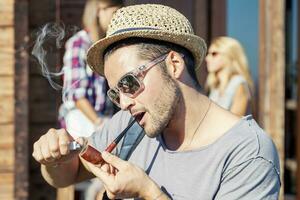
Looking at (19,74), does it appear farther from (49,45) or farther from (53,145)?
(53,145)

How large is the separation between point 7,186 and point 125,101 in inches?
101

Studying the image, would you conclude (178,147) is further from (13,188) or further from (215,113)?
(13,188)

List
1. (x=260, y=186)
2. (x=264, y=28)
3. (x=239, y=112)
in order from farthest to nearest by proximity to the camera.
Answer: (x=264, y=28) < (x=239, y=112) < (x=260, y=186)

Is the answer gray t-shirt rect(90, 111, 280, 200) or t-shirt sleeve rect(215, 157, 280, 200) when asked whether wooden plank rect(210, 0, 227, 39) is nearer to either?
gray t-shirt rect(90, 111, 280, 200)

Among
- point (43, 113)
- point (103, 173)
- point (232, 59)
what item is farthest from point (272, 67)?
point (103, 173)

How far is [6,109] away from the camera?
191 inches

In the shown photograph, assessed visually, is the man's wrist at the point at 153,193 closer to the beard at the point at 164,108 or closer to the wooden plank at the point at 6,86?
the beard at the point at 164,108

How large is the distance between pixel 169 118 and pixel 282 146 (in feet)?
10.1

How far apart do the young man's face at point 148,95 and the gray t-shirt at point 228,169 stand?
0.13 metres

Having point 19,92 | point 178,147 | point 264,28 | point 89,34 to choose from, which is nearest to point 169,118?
point 178,147

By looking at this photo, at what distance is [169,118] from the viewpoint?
2.43 meters

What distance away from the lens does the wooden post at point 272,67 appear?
17.5 ft

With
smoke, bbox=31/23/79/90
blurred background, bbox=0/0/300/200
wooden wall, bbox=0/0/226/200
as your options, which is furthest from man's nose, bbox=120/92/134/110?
wooden wall, bbox=0/0/226/200

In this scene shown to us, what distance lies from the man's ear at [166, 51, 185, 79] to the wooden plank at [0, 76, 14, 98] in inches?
99.1
